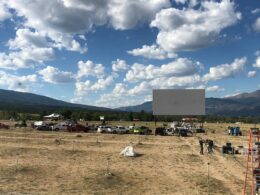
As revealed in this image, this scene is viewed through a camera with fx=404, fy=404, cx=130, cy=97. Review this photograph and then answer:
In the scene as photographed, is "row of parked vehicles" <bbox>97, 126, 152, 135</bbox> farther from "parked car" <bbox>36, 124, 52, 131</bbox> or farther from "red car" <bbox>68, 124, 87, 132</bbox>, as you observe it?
"parked car" <bbox>36, 124, 52, 131</bbox>

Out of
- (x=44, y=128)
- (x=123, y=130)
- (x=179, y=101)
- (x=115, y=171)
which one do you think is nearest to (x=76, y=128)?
(x=44, y=128)

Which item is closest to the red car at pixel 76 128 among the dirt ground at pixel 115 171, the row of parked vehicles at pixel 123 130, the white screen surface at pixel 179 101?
the row of parked vehicles at pixel 123 130

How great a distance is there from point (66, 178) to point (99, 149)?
14.7 metres

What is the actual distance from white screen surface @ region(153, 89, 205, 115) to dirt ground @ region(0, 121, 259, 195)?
5871 cm

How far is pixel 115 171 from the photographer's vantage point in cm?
2962

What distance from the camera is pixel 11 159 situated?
1353 inches

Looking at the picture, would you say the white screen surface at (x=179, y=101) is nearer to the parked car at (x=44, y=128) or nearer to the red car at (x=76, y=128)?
the red car at (x=76, y=128)

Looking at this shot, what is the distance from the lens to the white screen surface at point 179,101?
100375 millimetres

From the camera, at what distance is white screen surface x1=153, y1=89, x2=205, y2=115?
329 feet

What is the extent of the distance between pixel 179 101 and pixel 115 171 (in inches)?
2939

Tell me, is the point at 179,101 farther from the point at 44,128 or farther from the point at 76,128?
the point at 44,128

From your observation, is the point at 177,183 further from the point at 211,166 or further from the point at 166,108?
the point at 166,108

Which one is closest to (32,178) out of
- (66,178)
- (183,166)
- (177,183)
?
(66,178)

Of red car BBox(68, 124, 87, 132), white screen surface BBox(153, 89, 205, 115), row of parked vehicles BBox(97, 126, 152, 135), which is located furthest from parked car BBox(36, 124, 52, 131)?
white screen surface BBox(153, 89, 205, 115)
